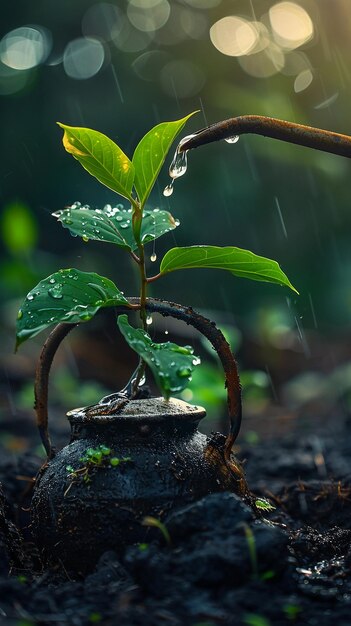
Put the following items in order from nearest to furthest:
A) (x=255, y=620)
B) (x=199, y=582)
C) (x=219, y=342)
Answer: (x=255, y=620)
(x=199, y=582)
(x=219, y=342)

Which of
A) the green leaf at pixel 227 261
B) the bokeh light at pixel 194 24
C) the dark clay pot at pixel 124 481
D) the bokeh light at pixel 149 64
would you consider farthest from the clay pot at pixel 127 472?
the bokeh light at pixel 194 24

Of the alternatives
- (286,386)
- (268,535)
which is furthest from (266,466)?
(286,386)

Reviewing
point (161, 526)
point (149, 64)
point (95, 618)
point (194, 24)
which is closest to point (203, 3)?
point (194, 24)

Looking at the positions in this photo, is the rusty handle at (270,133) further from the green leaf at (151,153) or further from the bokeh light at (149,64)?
Answer: the bokeh light at (149,64)

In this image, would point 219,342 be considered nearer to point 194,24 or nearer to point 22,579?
point 22,579

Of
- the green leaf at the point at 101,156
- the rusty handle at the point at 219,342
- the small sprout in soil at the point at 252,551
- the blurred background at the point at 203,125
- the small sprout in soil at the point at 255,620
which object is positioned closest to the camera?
the small sprout in soil at the point at 255,620

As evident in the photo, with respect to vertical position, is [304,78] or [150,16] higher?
[150,16]

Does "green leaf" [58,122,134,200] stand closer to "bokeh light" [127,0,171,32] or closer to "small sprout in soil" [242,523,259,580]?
"small sprout in soil" [242,523,259,580]
